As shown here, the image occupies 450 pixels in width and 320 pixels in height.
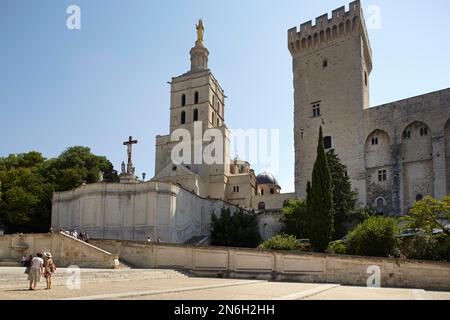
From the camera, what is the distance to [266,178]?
70.9 meters

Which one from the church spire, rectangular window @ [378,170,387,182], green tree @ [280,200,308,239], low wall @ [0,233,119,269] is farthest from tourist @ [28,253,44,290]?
the church spire

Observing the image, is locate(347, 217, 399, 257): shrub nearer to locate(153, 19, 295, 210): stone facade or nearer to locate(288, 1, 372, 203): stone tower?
locate(288, 1, 372, 203): stone tower

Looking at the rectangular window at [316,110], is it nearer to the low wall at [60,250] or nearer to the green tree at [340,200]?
the green tree at [340,200]

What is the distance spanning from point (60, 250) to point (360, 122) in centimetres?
3275

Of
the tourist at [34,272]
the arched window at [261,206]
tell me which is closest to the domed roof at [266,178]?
the arched window at [261,206]

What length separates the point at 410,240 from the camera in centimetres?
2552

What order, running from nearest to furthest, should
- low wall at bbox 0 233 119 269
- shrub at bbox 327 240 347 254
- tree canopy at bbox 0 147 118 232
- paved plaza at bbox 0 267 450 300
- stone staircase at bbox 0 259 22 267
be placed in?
paved plaza at bbox 0 267 450 300
low wall at bbox 0 233 119 269
stone staircase at bbox 0 259 22 267
shrub at bbox 327 240 347 254
tree canopy at bbox 0 147 118 232

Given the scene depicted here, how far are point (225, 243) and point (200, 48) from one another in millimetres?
38773

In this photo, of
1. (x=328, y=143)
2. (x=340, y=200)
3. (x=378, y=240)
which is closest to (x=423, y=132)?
(x=328, y=143)

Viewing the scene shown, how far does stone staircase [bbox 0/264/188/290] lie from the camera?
1491 centimetres

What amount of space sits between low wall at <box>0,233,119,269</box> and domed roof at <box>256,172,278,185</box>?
4626 cm

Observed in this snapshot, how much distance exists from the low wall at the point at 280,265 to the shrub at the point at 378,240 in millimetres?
6164
